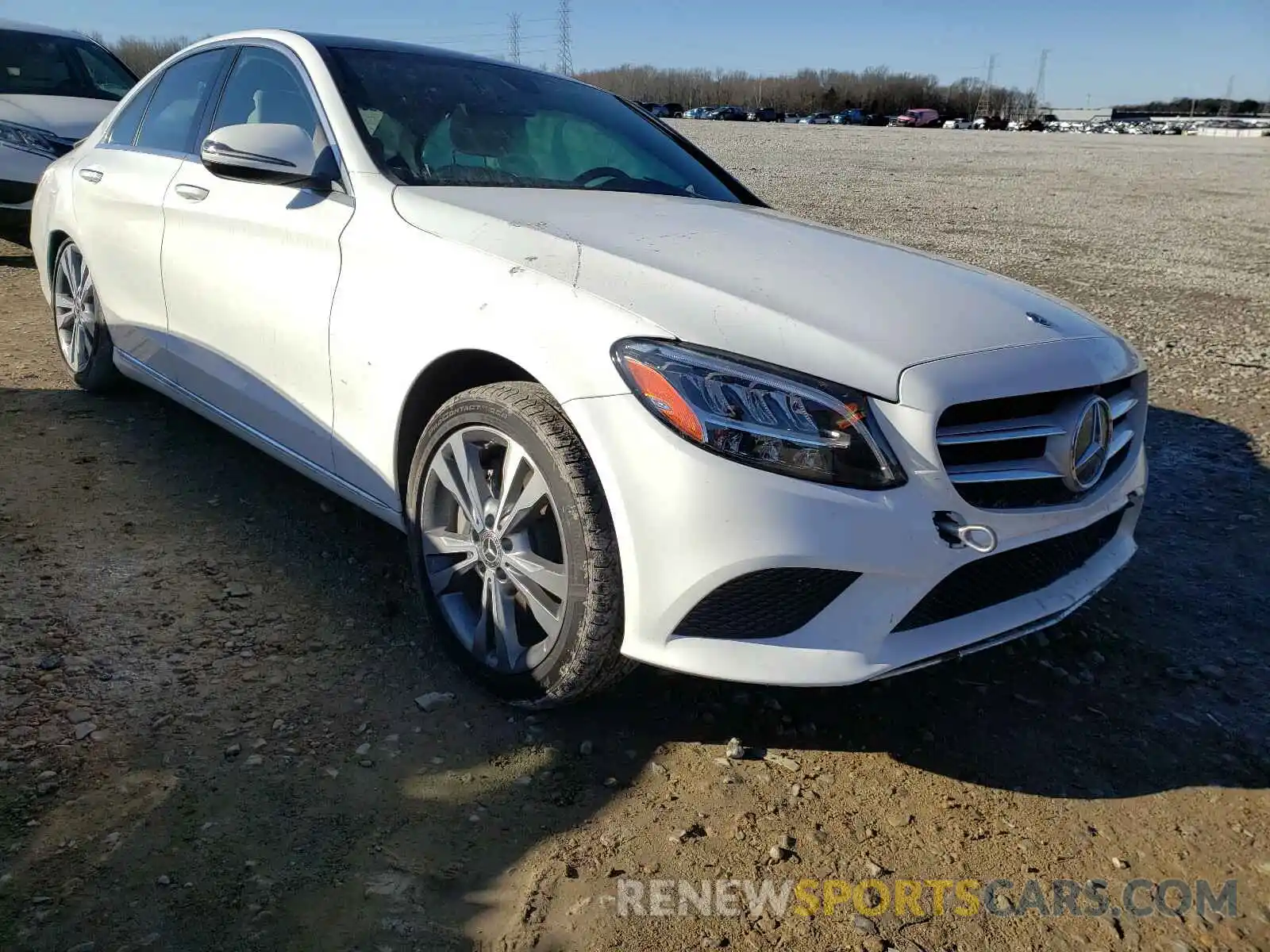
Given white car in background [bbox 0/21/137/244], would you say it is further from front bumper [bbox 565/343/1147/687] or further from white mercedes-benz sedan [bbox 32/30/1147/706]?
front bumper [bbox 565/343/1147/687]

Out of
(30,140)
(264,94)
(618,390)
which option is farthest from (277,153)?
(30,140)

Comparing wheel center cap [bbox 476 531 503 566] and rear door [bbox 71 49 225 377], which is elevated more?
rear door [bbox 71 49 225 377]

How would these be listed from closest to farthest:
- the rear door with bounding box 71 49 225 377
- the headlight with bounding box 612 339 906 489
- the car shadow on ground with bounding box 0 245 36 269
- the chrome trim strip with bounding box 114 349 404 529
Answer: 1. the headlight with bounding box 612 339 906 489
2. the chrome trim strip with bounding box 114 349 404 529
3. the rear door with bounding box 71 49 225 377
4. the car shadow on ground with bounding box 0 245 36 269

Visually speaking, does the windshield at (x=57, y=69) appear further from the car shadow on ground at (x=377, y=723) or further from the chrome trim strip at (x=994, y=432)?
the chrome trim strip at (x=994, y=432)

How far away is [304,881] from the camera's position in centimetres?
195

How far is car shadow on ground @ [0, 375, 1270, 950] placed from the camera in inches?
76.2

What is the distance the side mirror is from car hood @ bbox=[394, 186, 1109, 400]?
339mm

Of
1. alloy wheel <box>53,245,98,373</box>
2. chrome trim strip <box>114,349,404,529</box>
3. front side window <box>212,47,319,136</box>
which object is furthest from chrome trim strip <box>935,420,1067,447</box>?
alloy wheel <box>53,245,98,373</box>

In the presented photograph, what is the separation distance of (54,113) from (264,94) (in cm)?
545

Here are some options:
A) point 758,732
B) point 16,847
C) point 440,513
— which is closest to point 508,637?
point 440,513

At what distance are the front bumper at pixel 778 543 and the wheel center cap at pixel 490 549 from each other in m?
0.45

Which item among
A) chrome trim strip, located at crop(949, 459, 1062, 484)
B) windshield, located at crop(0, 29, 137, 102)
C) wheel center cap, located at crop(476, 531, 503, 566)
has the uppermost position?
windshield, located at crop(0, 29, 137, 102)

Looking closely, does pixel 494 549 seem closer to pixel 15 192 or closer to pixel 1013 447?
pixel 1013 447

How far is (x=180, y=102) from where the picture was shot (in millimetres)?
3941
